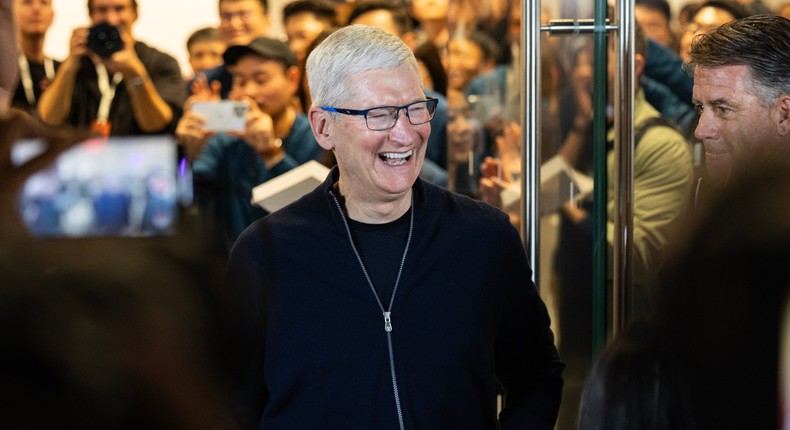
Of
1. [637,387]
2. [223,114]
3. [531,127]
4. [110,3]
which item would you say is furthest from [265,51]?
[637,387]

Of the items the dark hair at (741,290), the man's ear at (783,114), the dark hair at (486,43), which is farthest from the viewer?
the dark hair at (486,43)

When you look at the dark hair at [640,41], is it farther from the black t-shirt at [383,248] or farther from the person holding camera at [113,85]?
the person holding camera at [113,85]

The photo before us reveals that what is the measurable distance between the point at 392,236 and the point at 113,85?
2.73 m

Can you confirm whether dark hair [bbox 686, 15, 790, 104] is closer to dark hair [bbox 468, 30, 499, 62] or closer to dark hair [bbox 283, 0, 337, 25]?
dark hair [bbox 468, 30, 499, 62]

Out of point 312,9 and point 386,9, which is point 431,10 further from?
point 312,9

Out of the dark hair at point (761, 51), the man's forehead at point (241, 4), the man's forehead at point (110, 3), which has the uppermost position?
the man's forehead at point (110, 3)

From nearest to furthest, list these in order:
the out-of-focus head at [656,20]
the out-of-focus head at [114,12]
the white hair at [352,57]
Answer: the white hair at [352,57], the out-of-focus head at [656,20], the out-of-focus head at [114,12]

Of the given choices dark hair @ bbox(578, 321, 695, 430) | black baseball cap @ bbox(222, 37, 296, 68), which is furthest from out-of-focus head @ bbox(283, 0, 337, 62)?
dark hair @ bbox(578, 321, 695, 430)

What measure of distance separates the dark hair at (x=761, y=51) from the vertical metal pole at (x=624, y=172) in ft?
1.21

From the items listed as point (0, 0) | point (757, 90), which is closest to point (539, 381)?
point (757, 90)

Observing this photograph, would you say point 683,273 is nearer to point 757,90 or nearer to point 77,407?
point 77,407

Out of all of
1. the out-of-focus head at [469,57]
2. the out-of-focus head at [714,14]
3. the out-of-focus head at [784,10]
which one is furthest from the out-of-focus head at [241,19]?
the out-of-focus head at [784,10]

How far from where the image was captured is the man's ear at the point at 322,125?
6.76 ft

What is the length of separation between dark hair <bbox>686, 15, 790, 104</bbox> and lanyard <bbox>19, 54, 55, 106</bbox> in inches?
125
